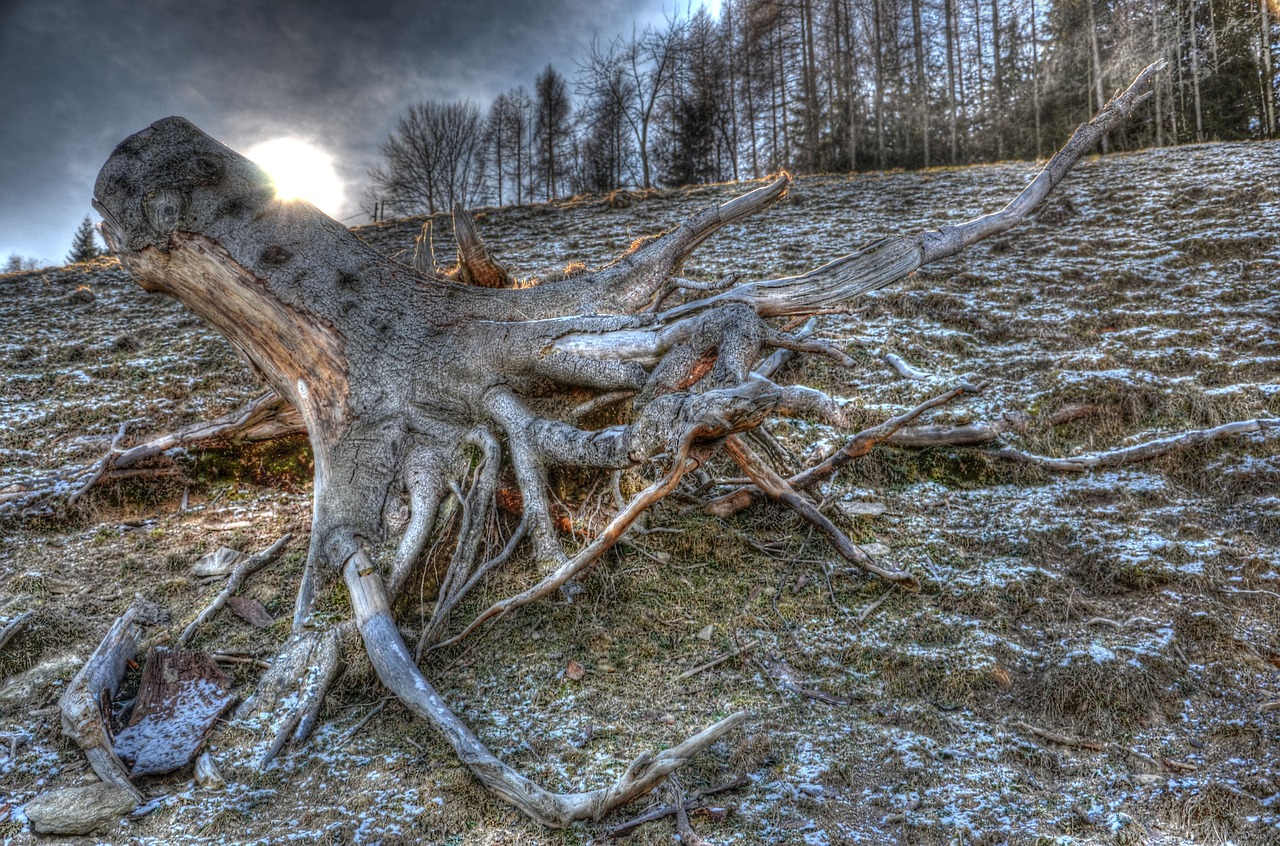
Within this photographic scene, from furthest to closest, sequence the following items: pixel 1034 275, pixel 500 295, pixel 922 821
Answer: pixel 1034 275
pixel 500 295
pixel 922 821

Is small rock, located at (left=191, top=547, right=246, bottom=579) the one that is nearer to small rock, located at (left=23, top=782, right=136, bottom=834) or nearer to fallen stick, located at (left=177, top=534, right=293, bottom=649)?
fallen stick, located at (left=177, top=534, right=293, bottom=649)

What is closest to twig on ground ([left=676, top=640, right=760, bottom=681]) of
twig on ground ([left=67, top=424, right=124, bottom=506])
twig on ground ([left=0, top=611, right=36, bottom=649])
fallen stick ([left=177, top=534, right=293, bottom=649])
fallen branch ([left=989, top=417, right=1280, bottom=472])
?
fallen stick ([left=177, top=534, right=293, bottom=649])

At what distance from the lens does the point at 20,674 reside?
307cm

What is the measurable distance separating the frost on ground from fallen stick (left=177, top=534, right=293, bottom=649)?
8cm

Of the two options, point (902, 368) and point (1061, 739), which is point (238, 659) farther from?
point (902, 368)

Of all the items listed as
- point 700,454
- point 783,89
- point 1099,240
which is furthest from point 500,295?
point 783,89

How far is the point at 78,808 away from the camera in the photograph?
7.24 feet

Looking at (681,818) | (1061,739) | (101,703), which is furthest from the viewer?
(101,703)

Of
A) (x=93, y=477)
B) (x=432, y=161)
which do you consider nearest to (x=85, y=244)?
(x=432, y=161)

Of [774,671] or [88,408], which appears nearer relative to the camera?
[774,671]

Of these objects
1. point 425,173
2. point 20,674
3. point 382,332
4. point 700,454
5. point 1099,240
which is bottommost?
point 20,674

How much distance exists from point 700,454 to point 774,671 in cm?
124

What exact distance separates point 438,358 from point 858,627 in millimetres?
3030

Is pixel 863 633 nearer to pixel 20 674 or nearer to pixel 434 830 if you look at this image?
pixel 434 830
